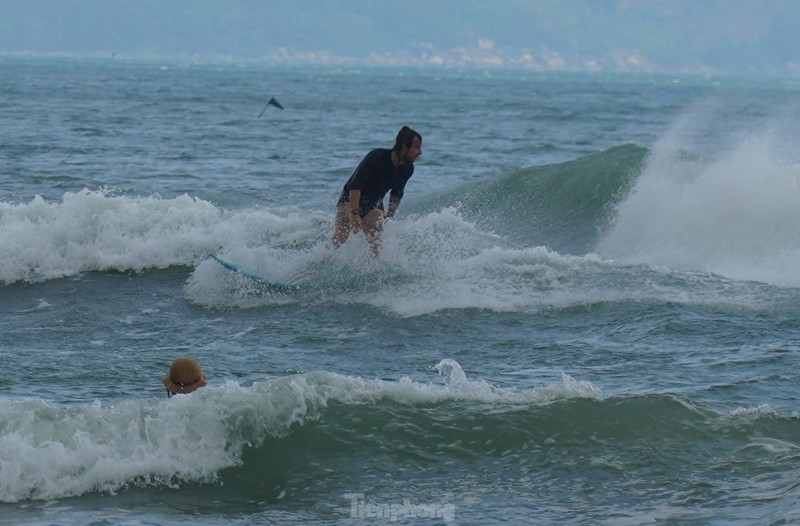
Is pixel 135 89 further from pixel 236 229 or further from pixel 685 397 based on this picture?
pixel 685 397

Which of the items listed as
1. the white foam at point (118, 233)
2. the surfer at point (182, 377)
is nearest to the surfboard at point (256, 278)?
the white foam at point (118, 233)

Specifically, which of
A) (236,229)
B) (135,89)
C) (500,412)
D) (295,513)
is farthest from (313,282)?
(135,89)

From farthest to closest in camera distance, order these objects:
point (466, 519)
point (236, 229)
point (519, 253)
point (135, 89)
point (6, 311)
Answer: point (135, 89), point (236, 229), point (519, 253), point (6, 311), point (466, 519)

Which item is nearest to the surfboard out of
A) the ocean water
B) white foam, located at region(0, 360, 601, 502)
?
the ocean water

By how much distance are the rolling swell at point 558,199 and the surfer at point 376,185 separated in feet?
14.1

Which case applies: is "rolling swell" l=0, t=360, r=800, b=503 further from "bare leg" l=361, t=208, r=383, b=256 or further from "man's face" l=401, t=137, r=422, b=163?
"bare leg" l=361, t=208, r=383, b=256

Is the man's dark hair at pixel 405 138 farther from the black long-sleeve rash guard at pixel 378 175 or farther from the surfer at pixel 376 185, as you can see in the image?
the black long-sleeve rash guard at pixel 378 175

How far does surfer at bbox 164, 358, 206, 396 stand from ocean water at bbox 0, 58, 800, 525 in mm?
123

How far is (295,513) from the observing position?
710 cm

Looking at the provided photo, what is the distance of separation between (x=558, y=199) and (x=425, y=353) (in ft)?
30.3

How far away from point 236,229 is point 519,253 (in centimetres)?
349

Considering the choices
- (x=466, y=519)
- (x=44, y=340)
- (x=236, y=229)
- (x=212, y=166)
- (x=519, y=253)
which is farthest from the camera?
(x=212, y=166)

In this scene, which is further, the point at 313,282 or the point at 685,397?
the point at 313,282

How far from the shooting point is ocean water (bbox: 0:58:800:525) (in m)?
7.34
